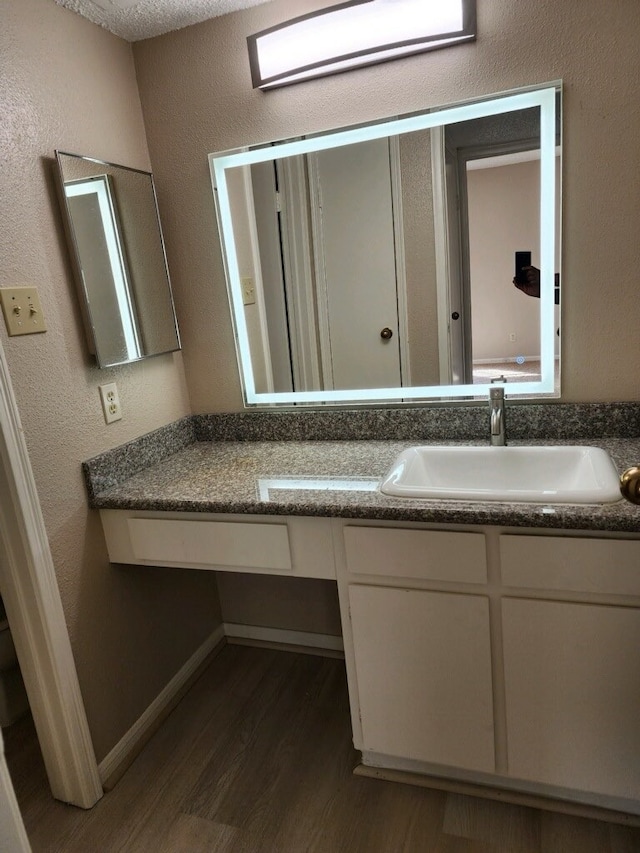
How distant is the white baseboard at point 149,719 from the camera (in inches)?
63.7

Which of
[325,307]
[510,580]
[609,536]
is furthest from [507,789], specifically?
[325,307]

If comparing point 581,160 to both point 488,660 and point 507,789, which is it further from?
point 507,789

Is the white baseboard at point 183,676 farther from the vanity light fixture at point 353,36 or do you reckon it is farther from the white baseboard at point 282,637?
the vanity light fixture at point 353,36

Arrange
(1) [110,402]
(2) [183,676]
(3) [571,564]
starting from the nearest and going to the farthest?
(3) [571,564]
(1) [110,402]
(2) [183,676]

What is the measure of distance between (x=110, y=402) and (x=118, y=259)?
16.8 inches

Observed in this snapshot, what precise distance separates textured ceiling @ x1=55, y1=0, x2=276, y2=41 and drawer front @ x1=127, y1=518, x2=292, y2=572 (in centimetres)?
142

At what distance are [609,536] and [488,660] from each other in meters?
0.42

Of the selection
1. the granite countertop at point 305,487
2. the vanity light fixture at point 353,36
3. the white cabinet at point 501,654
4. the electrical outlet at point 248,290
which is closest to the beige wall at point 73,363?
the granite countertop at point 305,487

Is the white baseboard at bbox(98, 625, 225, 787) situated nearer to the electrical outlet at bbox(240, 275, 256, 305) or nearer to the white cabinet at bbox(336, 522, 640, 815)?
the white cabinet at bbox(336, 522, 640, 815)

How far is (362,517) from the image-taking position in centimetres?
129

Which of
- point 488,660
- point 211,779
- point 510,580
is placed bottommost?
point 211,779

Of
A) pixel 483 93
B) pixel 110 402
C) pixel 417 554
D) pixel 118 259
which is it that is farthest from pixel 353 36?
pixel 417 554

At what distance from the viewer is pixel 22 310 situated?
1.35m

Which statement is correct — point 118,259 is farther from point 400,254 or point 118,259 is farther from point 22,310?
point 400,254
